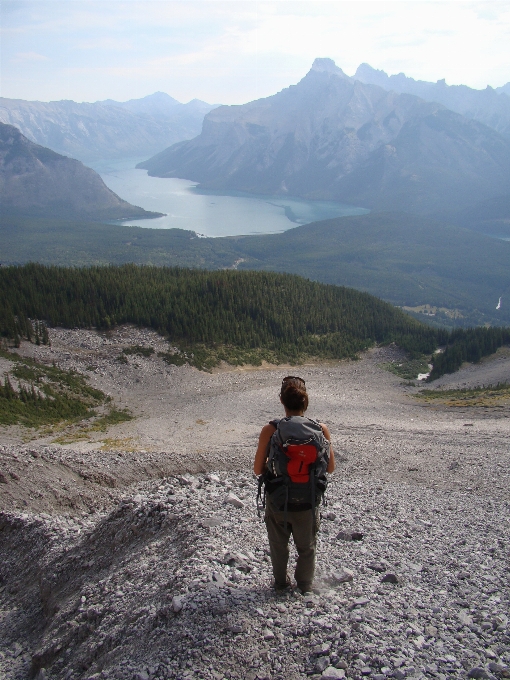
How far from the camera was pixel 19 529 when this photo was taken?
9.45m

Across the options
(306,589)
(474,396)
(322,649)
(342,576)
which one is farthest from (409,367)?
(322,649)

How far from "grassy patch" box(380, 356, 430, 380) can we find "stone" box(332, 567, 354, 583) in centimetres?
3794

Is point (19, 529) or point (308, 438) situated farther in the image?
point (19, 529)

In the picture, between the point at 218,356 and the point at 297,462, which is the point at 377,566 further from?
the point at 218,356

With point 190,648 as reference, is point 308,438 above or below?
above

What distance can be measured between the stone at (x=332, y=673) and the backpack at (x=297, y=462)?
167cm

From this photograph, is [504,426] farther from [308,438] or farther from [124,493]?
[308,438]

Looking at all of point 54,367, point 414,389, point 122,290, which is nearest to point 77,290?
point 122,290

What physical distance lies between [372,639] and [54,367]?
98.0 ft

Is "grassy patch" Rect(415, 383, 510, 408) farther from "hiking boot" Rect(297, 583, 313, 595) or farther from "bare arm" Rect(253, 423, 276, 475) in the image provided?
"bare arm" Rect(253, 423, 276, 475)

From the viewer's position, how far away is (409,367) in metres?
46.7

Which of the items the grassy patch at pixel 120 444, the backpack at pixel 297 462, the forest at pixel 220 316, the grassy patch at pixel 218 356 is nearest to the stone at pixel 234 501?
the backpack at pixel 297 462

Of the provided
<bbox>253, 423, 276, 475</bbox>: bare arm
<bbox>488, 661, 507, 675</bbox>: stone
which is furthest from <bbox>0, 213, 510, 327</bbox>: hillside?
<bbox>253, 423, 276, 475</bbox>: bare arm

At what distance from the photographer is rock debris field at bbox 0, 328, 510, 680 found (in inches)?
217
